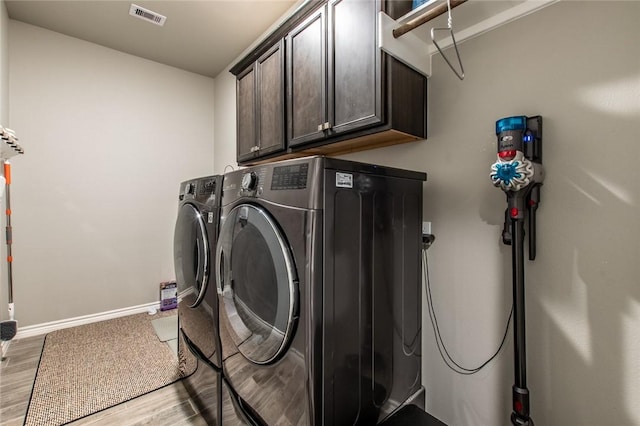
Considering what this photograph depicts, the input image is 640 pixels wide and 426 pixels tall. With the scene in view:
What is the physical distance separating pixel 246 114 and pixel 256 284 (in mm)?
1659

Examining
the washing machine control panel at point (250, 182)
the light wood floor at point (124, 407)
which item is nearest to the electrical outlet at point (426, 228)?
the washing machine control panel at point (250, 182)

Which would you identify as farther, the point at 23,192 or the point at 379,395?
the point at 23,192

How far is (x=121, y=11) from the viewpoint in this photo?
2.50 meters

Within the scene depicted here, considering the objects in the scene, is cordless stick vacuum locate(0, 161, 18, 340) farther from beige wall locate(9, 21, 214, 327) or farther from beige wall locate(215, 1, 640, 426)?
beige wall locate(215, 1, 640, 426)

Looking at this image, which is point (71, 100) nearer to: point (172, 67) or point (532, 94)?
point (172, 67)

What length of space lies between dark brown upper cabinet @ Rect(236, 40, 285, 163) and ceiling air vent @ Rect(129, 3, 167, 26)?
874 mm

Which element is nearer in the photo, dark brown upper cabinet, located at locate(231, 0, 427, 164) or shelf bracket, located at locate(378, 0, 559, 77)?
shelf bracket, located at locate(378, 0, 559, 77)

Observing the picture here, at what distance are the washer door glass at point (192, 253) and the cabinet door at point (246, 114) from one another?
0.73 metres

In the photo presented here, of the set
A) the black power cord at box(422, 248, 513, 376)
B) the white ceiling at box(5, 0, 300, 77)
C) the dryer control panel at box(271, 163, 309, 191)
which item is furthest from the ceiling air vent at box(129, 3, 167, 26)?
the black power cord at box(422, 248, 513, 376)

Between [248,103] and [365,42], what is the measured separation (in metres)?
1.27

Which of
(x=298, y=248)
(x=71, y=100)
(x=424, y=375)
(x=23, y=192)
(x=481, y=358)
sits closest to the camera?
(x=298, y=248)

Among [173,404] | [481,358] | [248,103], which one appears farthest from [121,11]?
[481,358]

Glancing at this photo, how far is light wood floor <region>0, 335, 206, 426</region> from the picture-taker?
5.63 ft

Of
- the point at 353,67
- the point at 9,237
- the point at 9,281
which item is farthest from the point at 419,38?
the point at 9,281
